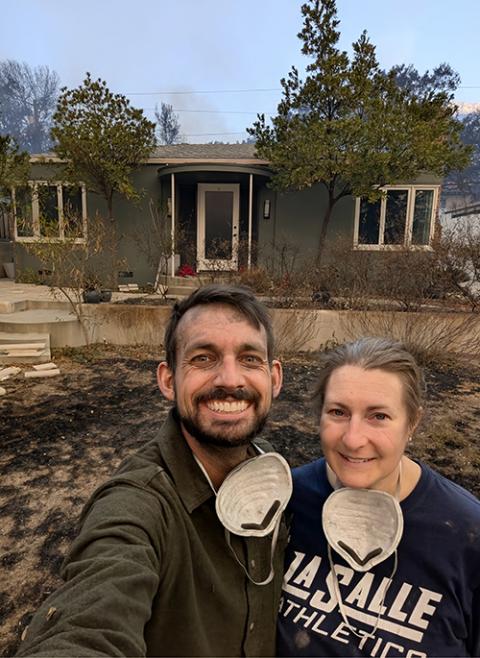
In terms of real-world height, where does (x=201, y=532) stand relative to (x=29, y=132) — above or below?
below

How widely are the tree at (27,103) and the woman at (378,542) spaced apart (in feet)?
223

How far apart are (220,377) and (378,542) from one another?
57 centimetres

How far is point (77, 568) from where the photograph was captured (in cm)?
87

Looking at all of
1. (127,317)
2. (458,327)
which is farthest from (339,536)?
(127,317)

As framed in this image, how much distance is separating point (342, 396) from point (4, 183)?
388 inches

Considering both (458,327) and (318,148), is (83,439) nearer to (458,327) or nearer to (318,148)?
(458,327)

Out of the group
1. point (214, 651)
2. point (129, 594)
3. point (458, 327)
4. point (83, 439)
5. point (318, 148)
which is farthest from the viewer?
point (318, 148)

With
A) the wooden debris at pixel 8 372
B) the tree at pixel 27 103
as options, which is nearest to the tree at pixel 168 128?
the tree at pixel 27 103

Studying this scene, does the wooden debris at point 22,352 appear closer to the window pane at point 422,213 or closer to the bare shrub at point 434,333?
the bare shrub at point 434,333

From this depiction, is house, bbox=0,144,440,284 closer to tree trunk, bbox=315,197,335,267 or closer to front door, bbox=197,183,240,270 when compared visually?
front door, bbox=197,183,240,270

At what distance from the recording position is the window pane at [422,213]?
10594 mm

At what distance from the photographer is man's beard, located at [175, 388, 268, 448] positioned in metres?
1.14

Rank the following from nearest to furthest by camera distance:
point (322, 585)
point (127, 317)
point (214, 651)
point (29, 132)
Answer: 1. point (214, 651)
2. point (322, 585)
3. point (127, 317)
4. point (29, 132)

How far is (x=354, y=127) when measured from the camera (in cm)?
832
